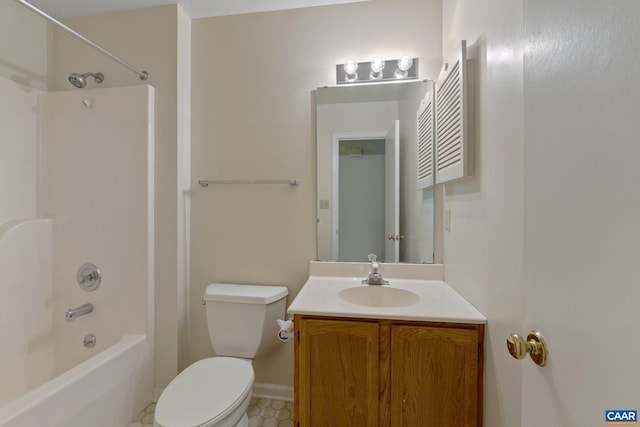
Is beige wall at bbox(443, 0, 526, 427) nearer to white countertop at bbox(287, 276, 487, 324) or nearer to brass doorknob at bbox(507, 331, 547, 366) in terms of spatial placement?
white countertop at bbox(287, 276, 487, 324)

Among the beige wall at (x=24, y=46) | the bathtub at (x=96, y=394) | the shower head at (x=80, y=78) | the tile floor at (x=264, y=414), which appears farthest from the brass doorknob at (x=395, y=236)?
the beige wall at (x=24, y=46)

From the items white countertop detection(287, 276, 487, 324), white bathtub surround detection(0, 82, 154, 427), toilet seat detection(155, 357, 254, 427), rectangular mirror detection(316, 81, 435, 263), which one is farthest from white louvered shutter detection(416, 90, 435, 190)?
white bathtub surround detection(0, 82, 154, 427)

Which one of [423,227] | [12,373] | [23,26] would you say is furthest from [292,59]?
[12,373]

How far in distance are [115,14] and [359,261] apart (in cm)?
224

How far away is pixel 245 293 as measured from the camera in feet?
5.22

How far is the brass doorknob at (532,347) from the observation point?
0.54 meters

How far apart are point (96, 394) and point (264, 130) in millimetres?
1654

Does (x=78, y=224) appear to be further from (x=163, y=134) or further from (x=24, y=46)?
(x=24, y=46)

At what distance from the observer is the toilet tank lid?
155 centimetres

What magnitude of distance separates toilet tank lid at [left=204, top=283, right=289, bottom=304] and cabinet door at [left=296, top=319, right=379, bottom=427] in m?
0.46

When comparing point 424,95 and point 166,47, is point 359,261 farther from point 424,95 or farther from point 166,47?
point 166,47

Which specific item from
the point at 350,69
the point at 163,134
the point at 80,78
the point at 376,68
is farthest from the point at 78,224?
the point at 376,68

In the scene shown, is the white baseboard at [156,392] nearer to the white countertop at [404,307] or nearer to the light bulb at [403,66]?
the white countertop at [404,307]

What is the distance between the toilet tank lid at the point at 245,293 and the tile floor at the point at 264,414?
682mm
